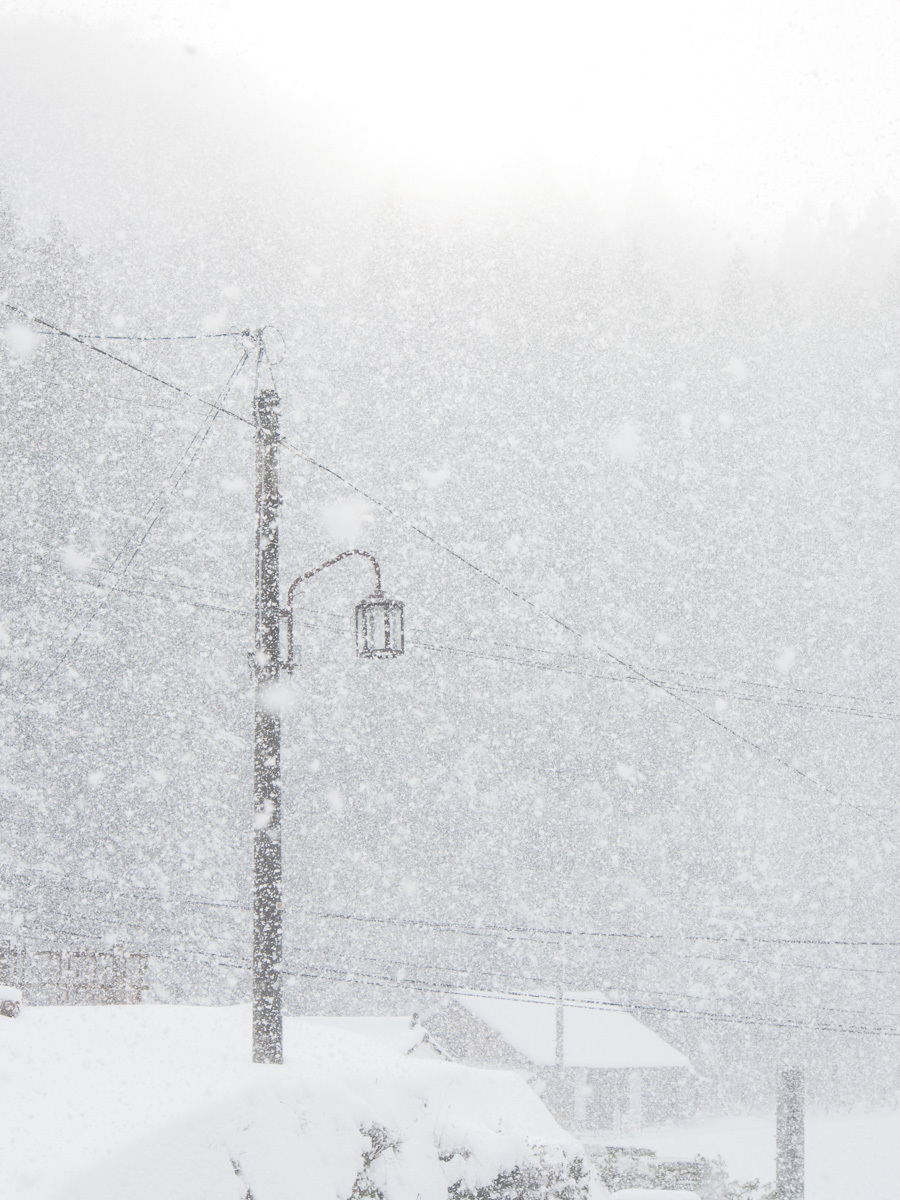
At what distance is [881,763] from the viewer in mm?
48000

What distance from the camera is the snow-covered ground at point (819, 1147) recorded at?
1147 inches

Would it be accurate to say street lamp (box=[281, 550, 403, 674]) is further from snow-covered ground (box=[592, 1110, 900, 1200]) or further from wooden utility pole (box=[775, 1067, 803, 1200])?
snow-covered ground (box=[592, 1110, 900, 1200])

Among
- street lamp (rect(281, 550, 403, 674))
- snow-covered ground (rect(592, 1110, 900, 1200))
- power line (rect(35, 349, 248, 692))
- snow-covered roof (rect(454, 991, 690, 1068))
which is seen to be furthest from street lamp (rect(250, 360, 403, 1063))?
snow-covered roof (rect(454, 991, 690, 1068))

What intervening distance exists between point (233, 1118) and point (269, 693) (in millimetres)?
3622

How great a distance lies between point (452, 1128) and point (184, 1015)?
4.03 meters

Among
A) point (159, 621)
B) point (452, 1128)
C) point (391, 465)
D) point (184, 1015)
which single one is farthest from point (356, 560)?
point (452, 1128)

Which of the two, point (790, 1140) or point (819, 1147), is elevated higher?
point (790, 1140)

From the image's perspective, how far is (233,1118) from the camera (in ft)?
23.9

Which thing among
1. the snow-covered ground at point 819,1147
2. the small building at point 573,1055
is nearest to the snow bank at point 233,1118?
the snow-covered ground at point 819,1147

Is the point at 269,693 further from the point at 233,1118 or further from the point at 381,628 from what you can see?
the point at 233,1118

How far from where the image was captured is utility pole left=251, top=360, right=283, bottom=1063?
29.3ft

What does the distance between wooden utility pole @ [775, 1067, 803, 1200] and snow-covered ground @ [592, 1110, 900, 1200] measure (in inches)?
516

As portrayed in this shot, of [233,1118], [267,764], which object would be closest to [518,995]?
[267,764]

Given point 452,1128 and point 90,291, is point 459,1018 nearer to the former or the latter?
point 90,291
